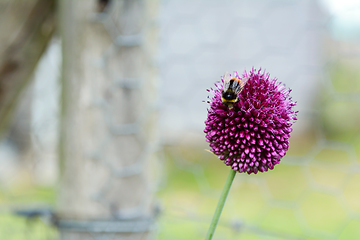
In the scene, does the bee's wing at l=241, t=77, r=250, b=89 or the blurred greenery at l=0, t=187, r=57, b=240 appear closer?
the bee's wing at l=241, t=77, r=250, b=89

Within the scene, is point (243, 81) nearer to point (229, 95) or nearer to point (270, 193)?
point (229, 95)

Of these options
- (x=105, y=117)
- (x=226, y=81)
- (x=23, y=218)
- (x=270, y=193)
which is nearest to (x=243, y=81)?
(x=226, y=81)

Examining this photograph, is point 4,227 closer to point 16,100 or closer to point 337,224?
point 16,100

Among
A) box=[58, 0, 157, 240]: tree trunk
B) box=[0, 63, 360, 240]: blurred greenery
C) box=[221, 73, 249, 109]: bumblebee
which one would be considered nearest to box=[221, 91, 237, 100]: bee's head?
box=[221, 73, 249, 109]: bumblebee

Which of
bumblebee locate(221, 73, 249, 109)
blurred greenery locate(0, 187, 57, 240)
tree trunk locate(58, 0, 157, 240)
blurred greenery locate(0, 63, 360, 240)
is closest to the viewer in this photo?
bumblebee locate(221, 73, 249, 109)

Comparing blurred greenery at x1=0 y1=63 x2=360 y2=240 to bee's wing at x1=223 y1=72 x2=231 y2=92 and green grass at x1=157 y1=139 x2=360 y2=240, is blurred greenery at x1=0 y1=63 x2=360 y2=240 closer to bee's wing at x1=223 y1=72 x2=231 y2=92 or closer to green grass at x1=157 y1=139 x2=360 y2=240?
green grass at x1=157 y1=139 x2=360 y2=240

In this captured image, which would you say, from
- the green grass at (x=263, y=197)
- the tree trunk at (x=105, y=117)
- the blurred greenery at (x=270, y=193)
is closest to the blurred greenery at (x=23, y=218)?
the blurred greenery at (x=270, y=193)

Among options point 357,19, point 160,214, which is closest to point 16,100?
point 160,214
